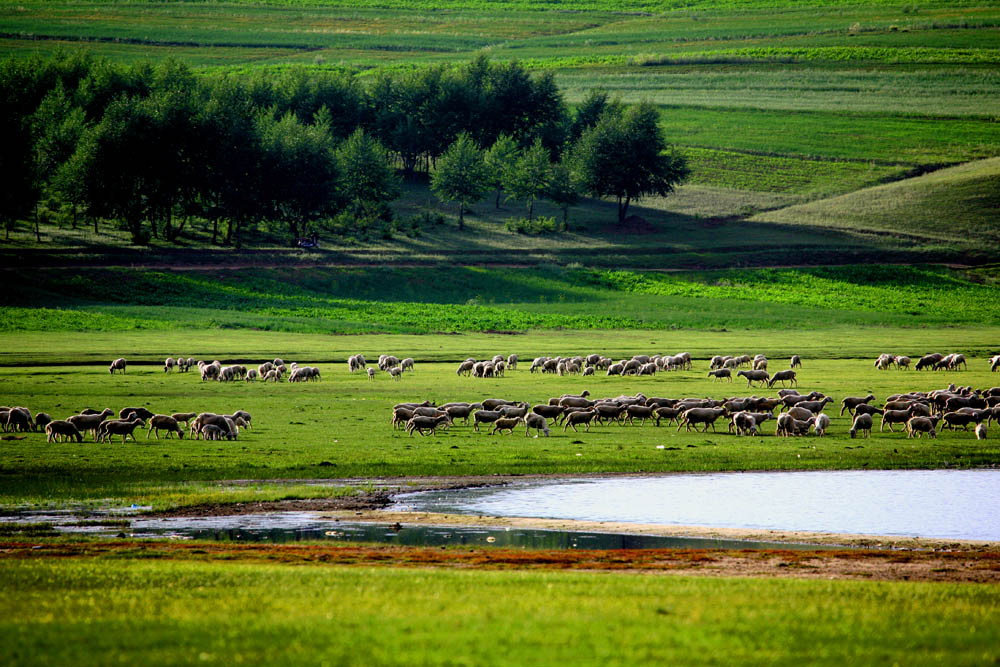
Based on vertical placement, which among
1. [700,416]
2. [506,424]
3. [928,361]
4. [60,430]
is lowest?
[60,430]

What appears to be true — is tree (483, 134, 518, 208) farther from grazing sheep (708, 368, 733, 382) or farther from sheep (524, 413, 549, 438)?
sheep (524, 413, 549, 438)

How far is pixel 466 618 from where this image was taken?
45.1 feet

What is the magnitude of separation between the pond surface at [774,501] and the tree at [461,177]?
84121 millimetres

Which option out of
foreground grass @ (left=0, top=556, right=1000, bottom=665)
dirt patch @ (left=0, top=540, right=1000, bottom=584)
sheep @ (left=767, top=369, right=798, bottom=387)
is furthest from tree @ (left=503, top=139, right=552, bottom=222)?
foreground grass @ (left=0, top=556, right=1000, bottom=665)

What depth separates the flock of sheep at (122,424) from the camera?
3253 cm

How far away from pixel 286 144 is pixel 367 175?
1080cm

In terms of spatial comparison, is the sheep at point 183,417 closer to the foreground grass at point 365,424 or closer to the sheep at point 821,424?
the foreground grass at point 365,424

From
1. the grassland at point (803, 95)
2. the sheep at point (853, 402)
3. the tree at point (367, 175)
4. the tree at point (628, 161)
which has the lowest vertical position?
the sheep at point (853, 402)

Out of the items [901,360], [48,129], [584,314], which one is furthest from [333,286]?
[901,360]

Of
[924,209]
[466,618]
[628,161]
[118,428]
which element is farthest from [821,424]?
[924,209]

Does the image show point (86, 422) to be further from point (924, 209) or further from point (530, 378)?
point (924, 209)

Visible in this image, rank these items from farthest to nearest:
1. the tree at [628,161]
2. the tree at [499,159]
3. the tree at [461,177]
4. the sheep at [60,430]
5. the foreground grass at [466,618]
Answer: the tree at [499,159]
the tree at [628,161]
the tree at [461,177]
the sheep at [60,430]
the foreground grass at [466,618]

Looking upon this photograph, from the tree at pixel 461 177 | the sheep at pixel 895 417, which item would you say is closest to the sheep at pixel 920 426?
the sheep at pixel 895 417

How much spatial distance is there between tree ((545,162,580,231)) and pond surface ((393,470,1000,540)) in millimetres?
84319
